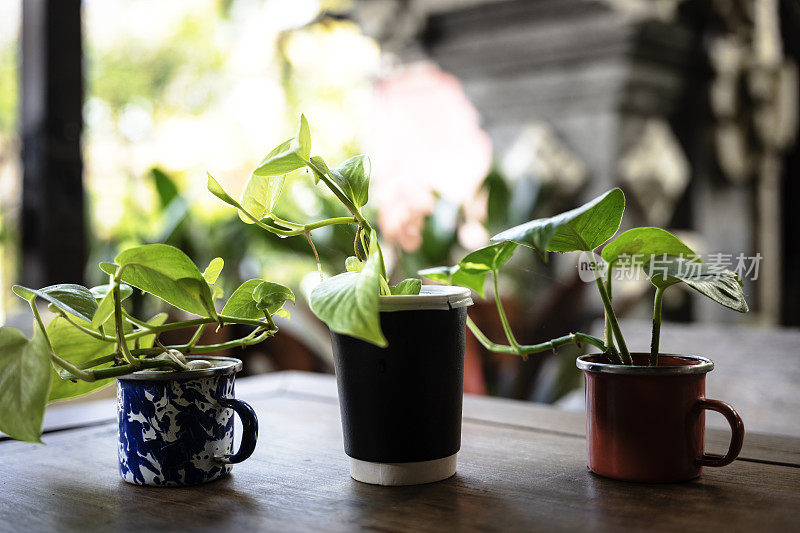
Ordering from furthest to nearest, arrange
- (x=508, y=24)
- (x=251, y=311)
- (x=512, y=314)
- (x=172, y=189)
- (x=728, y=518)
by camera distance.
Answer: (x=508, y=24) → (x=172, y=189) → (x=512, y=314) → (x=251, y=311) → (x=728, y=518)

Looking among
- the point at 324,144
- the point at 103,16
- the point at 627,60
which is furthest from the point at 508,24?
the point at 103,16

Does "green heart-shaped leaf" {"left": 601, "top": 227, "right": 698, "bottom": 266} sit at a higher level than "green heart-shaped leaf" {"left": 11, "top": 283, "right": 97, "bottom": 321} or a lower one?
higher

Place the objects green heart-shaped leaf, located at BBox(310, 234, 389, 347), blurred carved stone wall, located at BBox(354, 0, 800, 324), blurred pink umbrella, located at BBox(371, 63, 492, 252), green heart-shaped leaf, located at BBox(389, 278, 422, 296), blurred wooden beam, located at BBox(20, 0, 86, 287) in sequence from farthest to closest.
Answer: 1. blurred pink umbrella, located at BBox(371, 63, 492, 252)
2. blurred carved stone wall, located at BBox(354, 0, 800, 324)
3. blurred wooden beam, located at BBox(20, 0, 86, 287)
4. green heart-shaped leaf, located at BBox(389, 278, 422, 296)
5. green heart-shaped leaf, located at BBox(310, 234, 389, 347)

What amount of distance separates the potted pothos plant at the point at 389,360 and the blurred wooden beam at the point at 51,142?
1305 millimetres

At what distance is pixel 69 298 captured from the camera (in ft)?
1.60

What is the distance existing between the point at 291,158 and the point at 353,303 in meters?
0.10

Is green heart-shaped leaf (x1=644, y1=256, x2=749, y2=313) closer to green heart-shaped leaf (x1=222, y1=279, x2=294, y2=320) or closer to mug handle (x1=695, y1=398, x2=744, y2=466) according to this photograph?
mug handle (x1=695, y1=398, x2=744, y2=466)

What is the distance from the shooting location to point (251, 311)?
527 mm

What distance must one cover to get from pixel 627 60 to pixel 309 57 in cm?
377

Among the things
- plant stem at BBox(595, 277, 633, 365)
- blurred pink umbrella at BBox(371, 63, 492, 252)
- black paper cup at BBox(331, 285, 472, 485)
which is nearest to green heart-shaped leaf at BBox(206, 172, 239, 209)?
black paper cup at BBox(331, 285, 472, 485)

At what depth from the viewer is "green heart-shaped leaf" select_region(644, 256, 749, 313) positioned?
46 centimetres

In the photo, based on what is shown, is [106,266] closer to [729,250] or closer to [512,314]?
[512,314]

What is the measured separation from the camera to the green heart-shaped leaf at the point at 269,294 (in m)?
0.50

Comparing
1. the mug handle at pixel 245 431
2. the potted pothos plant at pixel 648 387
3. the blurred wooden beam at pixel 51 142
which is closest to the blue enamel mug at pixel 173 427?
the mug handle at pixel 245 431
